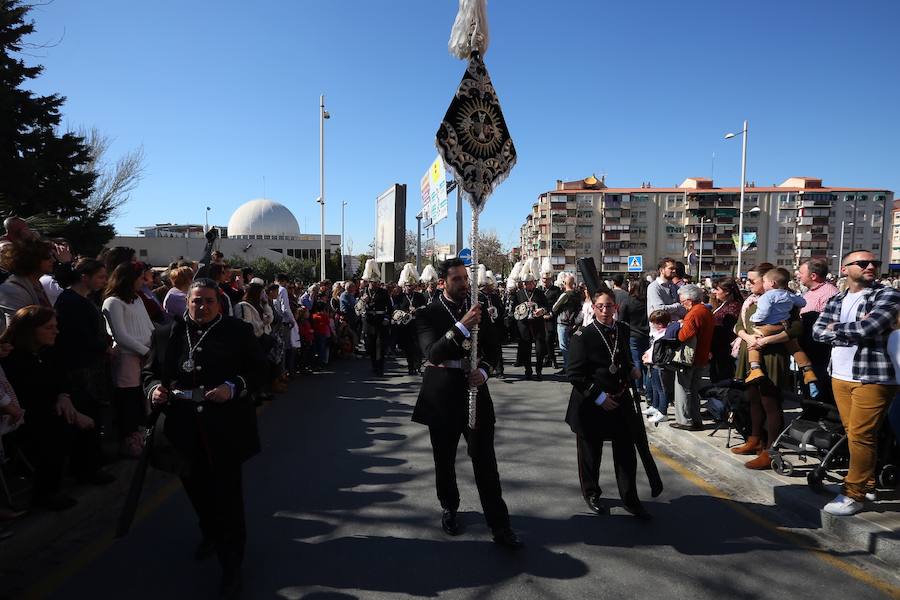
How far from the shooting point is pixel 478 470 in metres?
3.96

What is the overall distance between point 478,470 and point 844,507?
2.66 metres

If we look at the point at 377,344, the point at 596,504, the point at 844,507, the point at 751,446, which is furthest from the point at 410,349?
the point at 844,507

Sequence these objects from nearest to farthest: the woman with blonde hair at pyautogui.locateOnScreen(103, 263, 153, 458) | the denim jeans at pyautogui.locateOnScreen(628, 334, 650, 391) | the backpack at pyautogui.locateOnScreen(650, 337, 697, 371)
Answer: the woman with blonde hair at pyautogui.locateOnScreen(103, 263, 153, 458) < the backpack at pyautogui.locateOnScreen(650, 337, 697, 371) < the denim jeans at pyautogui.locateOnScreen(628, 334, 650, 391)

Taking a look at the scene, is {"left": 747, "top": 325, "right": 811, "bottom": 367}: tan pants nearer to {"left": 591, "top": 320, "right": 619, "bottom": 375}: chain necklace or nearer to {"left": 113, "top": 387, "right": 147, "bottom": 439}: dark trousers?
{"left": 591, "top": 320, "right": 619, "bottom": 375}: chain necklace

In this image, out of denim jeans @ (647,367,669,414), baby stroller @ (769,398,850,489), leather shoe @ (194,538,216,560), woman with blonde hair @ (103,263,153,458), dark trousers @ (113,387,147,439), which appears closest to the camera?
leather shoe @ (194,538,216,560)

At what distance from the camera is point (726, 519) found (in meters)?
4.39

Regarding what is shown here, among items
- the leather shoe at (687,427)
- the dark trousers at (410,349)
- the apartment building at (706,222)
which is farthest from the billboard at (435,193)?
the apartment building at (706,222)

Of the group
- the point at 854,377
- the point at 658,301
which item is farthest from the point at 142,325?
the point at 658,301

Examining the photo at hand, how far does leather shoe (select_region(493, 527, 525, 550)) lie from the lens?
3838 millimetres

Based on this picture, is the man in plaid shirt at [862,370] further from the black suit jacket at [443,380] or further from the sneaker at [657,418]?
the sneaker at [657,418]

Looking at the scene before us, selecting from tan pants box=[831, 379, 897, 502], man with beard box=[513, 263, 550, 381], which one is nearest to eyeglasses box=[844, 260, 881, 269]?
tan pants box=[831, 379, 897, 502]

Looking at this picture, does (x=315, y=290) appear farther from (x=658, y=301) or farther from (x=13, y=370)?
(x=13, y=370)

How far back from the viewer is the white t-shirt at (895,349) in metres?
4.04

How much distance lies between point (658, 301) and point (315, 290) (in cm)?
812
